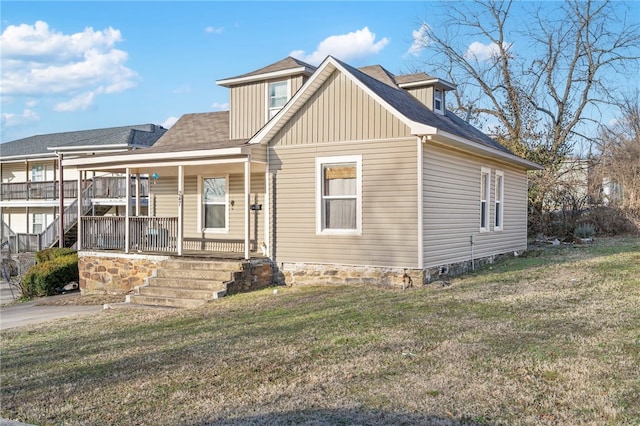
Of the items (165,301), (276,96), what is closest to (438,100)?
(276,96)

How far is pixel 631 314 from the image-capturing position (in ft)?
26.0

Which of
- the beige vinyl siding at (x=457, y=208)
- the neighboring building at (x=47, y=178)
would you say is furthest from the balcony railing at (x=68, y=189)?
the beige vinyl siding at (x=457, y=208)

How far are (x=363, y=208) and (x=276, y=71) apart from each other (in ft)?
18.9

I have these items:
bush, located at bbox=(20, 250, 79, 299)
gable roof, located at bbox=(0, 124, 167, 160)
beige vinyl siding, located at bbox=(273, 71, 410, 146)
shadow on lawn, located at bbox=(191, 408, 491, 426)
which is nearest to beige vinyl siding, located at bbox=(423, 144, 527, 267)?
beige vinyl siding, located at bbox=(273, 71, 410, 146)

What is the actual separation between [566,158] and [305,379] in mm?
24588

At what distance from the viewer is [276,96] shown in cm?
1605

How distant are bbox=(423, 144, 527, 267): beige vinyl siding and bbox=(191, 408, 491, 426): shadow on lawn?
728 centimetres

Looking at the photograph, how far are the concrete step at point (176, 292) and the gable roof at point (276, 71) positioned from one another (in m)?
6.78

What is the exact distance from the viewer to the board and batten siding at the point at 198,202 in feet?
47.9

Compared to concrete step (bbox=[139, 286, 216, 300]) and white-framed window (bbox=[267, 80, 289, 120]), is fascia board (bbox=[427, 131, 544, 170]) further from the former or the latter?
concrete step (bbox=[139, 286, 216, 300])

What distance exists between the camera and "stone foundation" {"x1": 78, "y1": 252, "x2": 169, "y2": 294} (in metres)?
14.1

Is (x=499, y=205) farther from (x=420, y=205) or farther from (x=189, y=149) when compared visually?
(x=189, y=149)

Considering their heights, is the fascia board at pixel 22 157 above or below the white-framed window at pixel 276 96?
below

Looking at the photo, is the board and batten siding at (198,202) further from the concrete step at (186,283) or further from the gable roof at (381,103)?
the concrete step at (186,283)
